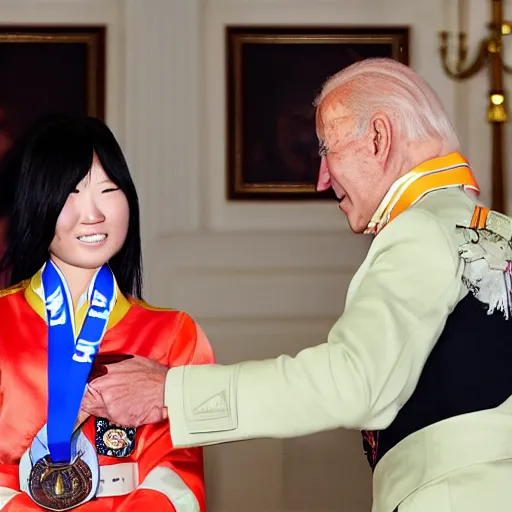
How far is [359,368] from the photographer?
5.29 feet

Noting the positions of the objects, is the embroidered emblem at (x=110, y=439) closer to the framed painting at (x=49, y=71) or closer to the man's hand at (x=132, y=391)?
the man's hand at (x=132, y=391)

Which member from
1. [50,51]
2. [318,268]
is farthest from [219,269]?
[50,51]

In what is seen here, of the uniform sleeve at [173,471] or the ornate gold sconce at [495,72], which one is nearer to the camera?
the uniform sleeve at [173,471]

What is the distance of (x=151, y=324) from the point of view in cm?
213

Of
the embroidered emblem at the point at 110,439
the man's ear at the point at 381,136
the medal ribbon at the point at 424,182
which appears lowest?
the embroidered emblem at the point at 110,439

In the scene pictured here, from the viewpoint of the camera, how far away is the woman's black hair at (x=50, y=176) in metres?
2.08

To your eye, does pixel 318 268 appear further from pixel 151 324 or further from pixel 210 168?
pixel 151 324

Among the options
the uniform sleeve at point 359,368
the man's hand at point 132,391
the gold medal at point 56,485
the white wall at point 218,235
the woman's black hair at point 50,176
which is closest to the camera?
the uniform sleeve at point 359,368

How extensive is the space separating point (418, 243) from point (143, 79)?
2373 millimetres

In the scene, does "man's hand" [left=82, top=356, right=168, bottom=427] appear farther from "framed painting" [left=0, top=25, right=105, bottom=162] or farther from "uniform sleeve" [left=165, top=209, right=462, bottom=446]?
"framed painting" [left=0, top=25, right=105, bottom=162]

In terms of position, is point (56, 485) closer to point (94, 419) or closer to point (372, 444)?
point (94, 419)

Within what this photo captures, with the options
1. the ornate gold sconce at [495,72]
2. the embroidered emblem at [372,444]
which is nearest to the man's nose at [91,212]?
the embroidered emblem at [372,444]

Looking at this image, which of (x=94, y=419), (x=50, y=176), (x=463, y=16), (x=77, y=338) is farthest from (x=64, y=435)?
(x=463, y=16)

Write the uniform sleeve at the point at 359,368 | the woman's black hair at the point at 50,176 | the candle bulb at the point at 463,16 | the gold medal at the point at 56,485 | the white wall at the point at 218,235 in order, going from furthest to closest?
the candle bulb at the point at 463,16, the white wall at the point at 218,235, the woman's black hair at the point at 50,176, the gold medal at the point at 56,485, the uniform sleeve at the point at 359,368
